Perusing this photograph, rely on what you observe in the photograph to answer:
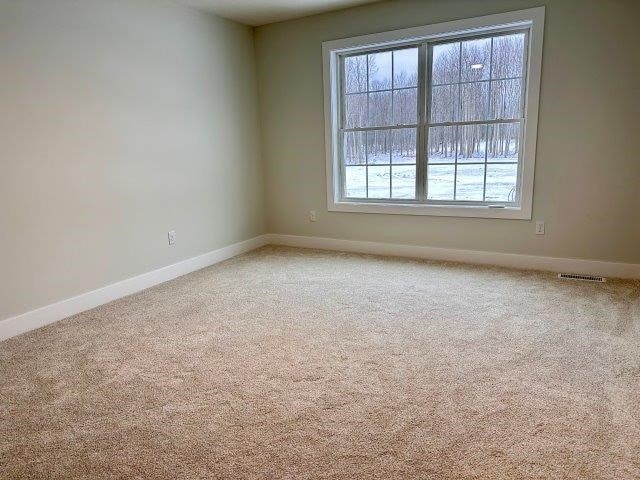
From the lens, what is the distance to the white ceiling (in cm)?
388

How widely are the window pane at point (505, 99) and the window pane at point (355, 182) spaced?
1427 millimetres

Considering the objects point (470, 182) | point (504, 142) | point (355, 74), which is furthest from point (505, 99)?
point (355, 74)

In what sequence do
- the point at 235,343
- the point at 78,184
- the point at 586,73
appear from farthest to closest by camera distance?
the point at 586,73 → the point at 78,184 → the point at 235,343

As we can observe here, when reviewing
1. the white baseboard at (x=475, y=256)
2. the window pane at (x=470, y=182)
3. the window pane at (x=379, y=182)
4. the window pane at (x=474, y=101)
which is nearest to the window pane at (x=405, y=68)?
the window pane at (x=474, y=101)

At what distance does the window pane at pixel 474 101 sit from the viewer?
153 inches

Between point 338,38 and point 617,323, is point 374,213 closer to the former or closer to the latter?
point 338,38

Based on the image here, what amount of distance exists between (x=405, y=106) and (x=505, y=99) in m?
0.94

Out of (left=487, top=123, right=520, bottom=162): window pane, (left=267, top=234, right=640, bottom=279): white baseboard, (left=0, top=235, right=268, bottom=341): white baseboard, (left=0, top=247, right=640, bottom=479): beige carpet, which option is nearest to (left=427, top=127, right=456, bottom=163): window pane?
(left=487, top=123, right=520, bottom=162): window pane

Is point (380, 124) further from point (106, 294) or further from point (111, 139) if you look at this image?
point (106, 294)

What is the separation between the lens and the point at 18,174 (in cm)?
Answer: 275

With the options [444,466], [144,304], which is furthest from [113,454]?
[144,304]

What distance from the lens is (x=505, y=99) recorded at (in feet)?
12.4

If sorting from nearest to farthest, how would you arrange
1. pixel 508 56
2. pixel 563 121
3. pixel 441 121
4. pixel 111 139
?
pixel 111 139, pixel 563 121, pixel 508 56, pixel 441 121

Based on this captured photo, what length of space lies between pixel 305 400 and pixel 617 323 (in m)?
2.12
